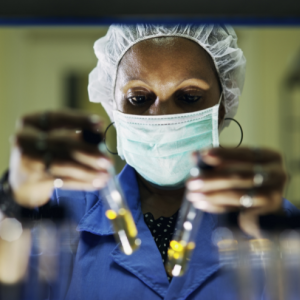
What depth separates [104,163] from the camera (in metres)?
0.78

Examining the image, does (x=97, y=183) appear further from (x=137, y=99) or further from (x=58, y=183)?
(x=137, y=99)

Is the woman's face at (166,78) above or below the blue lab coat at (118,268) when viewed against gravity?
above

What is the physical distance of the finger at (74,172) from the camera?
751mm

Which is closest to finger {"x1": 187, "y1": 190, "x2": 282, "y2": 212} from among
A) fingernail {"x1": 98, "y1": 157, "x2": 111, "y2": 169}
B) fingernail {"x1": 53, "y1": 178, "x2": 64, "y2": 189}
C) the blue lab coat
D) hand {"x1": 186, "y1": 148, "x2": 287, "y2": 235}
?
hand {"x1": 186, "y1": 148, "x2": 287, "y2": 235}

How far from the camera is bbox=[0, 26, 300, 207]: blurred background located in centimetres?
80

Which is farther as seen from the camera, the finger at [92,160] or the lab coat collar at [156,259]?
the lab coat collar at [156,259]

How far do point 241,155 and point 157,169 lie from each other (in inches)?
12.4

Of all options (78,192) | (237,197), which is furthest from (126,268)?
(237,197)

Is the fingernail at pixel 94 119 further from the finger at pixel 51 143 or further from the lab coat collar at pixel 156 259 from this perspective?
the lab coat collar at pixel 156 259

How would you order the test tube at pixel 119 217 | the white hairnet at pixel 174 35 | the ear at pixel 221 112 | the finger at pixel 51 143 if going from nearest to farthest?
the finger at pixel 51 143, the test tube at pixel 119 217, the white hairnet at pixel 174 35, the ear at pixel 221 112

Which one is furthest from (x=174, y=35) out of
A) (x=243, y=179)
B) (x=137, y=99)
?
(x=243, y=179)

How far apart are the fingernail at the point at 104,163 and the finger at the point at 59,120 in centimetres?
8

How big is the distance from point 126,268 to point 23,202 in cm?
35

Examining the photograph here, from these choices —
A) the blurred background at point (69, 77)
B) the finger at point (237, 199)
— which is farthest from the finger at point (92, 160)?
the finger at point (237, 199)
